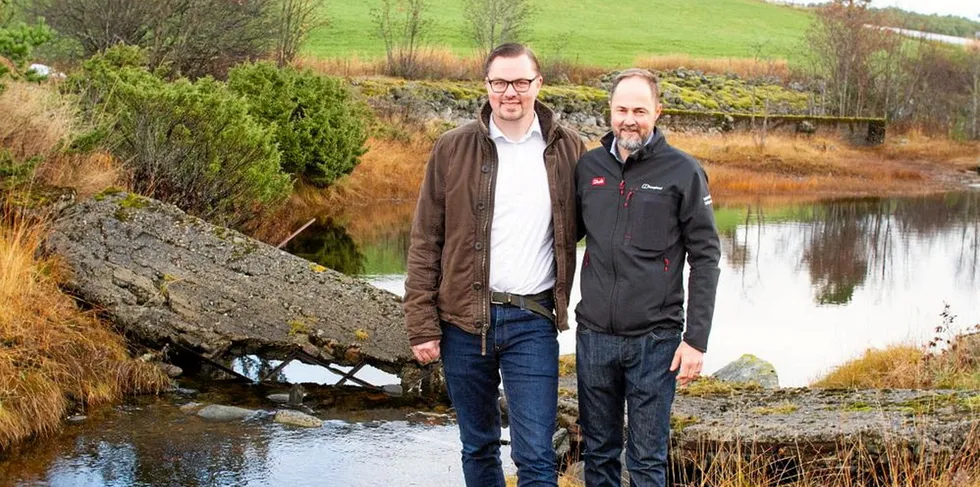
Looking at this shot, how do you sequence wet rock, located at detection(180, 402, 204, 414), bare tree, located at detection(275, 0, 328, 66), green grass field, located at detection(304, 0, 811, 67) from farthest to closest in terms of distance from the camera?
green grass field, located at detection(304, 0, 811, 67) → bare tree, located at detection(275, 0, 328, 66) → wet rock, located at detection(180, 402, 204, 414)

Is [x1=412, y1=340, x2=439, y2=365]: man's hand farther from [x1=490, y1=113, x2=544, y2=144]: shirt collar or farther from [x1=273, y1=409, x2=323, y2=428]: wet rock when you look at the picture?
[x1=273, y1=409, x2=323, y2=428]: wet rock

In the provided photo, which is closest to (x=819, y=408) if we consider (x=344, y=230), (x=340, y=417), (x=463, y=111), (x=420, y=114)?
(x=340, y=417)

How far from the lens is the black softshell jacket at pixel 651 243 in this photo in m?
4.79

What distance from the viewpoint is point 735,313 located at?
1480 centimetres

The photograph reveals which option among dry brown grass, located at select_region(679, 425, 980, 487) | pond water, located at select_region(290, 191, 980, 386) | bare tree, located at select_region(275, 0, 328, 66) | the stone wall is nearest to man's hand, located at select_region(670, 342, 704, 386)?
dry brown grass, located at select_region(679, 425, 980, 487)

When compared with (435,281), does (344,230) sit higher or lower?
lower

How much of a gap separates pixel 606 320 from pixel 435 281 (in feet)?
2.61

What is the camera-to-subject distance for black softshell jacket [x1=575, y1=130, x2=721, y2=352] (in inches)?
188

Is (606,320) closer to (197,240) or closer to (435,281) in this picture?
(435,281)

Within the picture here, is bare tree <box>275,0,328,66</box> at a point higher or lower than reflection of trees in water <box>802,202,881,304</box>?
higher

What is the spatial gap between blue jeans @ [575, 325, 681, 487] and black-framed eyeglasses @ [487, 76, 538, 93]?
106cm

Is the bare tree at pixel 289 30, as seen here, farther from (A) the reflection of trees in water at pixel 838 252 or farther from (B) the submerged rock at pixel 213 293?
(B) the submerged rock at pixel 213 293

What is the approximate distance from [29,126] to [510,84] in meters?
7.92

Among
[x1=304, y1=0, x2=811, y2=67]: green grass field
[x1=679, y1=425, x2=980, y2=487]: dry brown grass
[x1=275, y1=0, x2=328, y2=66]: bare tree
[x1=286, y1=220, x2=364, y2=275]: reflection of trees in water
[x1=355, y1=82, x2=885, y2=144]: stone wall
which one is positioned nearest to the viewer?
[x1=679, y1=425, x2=980, y2=487]: dry brown grass
